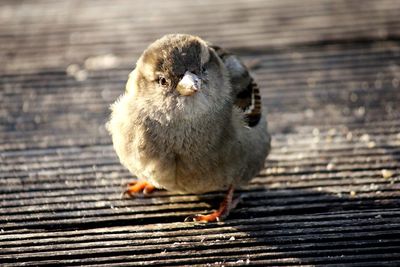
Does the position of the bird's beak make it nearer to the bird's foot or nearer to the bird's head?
the bird's head

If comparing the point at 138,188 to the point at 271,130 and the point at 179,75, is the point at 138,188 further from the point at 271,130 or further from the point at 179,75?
the point at 271,130

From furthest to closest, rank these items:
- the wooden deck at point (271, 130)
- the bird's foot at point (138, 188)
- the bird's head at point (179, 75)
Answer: the bird's foot at point (138, 188), the bird's head at point (179, 75), the wooden deck at point (271, 130)

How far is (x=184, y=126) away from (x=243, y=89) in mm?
510

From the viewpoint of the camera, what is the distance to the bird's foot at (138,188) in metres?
3.32

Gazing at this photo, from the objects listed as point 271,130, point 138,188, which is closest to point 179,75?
point 138,188

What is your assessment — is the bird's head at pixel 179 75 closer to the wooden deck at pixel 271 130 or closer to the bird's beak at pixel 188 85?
the bird's beak at pixel 188 85

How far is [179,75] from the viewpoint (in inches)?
120

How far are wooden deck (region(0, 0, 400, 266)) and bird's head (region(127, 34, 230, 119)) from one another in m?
0.56

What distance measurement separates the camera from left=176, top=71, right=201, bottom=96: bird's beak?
2.95 meters

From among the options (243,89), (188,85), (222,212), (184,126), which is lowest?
(222,212)

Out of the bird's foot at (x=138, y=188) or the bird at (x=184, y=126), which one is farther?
the bird's foot at (x=138, y=188)

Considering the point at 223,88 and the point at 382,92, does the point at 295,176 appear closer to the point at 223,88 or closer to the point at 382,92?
the point at 223,88

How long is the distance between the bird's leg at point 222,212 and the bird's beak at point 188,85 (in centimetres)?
60

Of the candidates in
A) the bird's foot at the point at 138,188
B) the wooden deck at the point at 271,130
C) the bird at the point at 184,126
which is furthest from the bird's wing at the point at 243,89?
the bird's foot at the point at 138,188
